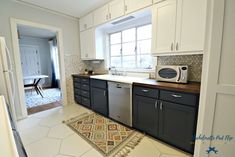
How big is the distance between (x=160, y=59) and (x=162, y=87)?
0.83 meters

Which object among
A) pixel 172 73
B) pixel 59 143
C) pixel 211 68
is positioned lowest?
pixel 59 143

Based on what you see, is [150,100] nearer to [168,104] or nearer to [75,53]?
[168,104]

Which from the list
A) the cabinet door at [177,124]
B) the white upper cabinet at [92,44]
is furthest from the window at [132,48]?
the cabinet door at [177,124]

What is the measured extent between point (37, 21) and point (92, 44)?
1.37 m

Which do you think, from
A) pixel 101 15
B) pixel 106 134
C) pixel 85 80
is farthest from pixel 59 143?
pixel 101 15

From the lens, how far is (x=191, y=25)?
66.6 inches

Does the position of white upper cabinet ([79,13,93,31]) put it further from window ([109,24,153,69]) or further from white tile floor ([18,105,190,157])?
white tile floor ([18,105,190,157])

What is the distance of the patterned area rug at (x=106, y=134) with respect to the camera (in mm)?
1768

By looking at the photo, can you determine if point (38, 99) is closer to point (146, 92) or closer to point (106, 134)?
point (106, 134)

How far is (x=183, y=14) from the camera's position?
1744 millimetres

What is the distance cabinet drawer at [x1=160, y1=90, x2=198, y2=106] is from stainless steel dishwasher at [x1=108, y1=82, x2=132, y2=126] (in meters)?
0.61

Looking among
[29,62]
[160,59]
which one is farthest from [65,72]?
[29,62]

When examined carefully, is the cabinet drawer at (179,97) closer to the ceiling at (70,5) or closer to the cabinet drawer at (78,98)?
the ceiling at (70,5)

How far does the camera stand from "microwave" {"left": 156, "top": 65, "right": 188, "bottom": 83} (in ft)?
6.06
